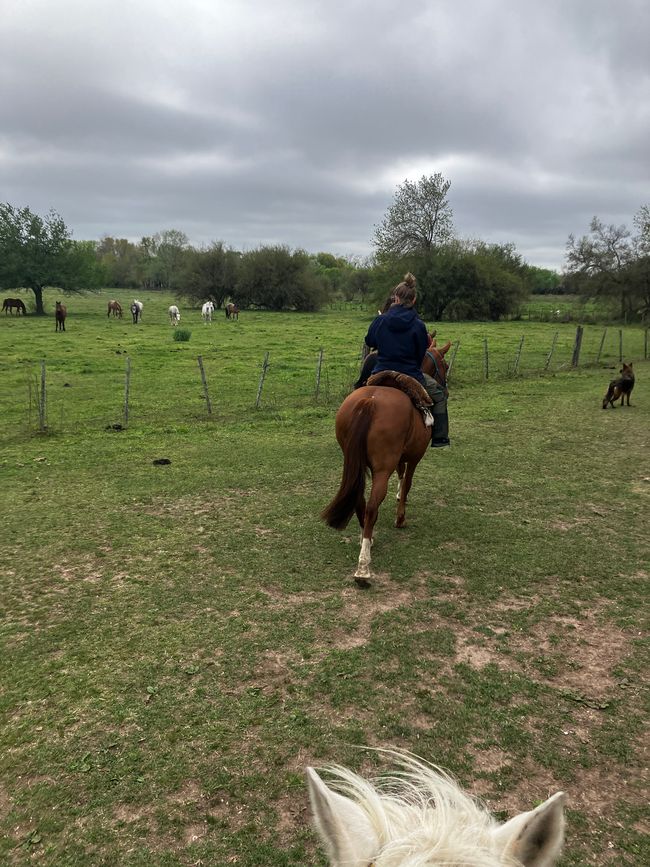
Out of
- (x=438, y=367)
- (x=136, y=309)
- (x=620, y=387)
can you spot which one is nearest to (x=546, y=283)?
(x=136, y=309)

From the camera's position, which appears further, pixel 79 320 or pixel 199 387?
pixel 79 320

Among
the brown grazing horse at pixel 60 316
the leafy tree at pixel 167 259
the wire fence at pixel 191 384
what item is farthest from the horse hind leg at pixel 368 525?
the leafy tree at pixel 167 259

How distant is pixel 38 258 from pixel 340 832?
40.6 m

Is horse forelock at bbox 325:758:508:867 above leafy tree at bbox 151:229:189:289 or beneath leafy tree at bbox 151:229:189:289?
beneath

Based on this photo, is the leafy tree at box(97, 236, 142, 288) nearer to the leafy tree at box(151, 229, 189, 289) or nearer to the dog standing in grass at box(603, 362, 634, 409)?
the leafy tree at box(151, 229, 189, 289)

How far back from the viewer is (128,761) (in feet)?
8.95

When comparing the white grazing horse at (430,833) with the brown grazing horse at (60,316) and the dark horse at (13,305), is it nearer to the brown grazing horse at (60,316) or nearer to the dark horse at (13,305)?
the brown grazing horse at (60,316)

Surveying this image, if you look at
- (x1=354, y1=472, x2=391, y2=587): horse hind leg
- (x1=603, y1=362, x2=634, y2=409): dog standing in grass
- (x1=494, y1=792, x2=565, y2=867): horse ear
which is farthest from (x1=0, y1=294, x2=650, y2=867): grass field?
(x1=603, y1=362, x2=634, y2=409): dog standing in grass

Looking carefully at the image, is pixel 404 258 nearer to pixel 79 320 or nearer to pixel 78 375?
pixel 79 320

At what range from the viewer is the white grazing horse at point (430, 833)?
0.97 metres

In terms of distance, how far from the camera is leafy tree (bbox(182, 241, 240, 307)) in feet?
143

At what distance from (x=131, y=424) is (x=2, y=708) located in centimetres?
753

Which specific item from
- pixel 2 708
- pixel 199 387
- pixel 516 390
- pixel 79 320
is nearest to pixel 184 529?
pixel 2 708

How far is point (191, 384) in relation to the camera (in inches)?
549
